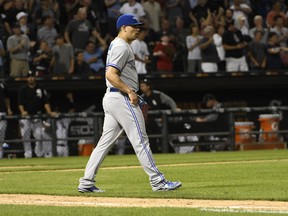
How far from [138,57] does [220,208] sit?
46.5ft

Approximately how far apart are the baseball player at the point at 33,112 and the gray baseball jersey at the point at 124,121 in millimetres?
11180

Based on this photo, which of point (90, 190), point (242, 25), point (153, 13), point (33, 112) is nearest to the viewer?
point (90, 190)

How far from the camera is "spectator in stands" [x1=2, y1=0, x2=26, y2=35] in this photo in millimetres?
23469

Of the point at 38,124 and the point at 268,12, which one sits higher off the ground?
the point at 268,12

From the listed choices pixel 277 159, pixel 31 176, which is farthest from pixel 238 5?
pixel 31 176

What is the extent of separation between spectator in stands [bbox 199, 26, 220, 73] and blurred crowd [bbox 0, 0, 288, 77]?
0.08 feet

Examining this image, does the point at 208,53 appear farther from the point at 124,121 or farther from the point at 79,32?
the point at 124,121

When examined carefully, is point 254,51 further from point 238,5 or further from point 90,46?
point 90,46

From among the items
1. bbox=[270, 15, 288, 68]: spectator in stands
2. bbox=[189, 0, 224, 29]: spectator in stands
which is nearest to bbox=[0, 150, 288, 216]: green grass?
bbox=[270, 15, 288, 68]: spectator in stands

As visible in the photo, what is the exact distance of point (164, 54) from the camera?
23.6m

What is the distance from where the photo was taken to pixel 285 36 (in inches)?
984

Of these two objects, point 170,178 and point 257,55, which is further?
point 257,55

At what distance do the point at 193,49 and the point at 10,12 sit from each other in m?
4.73

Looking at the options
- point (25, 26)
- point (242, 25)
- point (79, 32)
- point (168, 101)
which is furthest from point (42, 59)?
point (242, 25)
